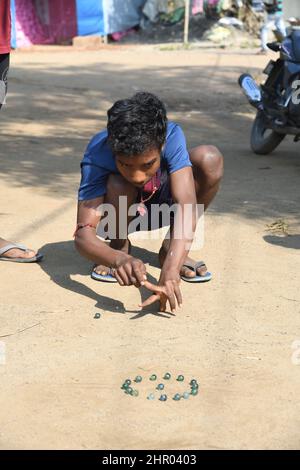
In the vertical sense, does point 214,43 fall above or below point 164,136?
below

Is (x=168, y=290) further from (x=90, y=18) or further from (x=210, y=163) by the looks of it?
(x=90, y=18)

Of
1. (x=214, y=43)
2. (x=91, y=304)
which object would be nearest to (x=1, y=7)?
(x=91, y=304)

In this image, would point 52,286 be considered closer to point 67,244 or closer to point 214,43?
point 67,244

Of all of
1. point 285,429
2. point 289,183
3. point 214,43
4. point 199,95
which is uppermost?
point 285,429

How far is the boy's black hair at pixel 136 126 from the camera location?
3.78m

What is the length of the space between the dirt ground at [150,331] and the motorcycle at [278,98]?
0.80 ft

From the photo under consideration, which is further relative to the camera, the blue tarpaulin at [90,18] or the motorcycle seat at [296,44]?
the blue tarpaulin at [90,18]

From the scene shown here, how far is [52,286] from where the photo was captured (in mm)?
4473

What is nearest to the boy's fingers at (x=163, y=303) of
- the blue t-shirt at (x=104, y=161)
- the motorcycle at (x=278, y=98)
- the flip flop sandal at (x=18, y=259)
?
the blue t-shirt at (x=104, y=161)

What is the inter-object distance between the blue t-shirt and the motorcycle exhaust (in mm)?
3913

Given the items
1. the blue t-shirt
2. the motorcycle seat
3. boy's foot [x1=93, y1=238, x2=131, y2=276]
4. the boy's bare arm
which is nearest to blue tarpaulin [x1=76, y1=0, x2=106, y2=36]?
the motorcycle seat

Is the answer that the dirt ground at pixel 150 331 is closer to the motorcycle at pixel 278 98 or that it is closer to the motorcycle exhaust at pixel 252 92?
the motorcycle at pixel 278 98

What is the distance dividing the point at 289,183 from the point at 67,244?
233 centimetres

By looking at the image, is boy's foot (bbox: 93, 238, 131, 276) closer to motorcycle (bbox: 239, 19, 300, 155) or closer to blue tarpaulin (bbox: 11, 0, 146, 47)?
motorcycle (bbox: 239, 19, 300, 155)
